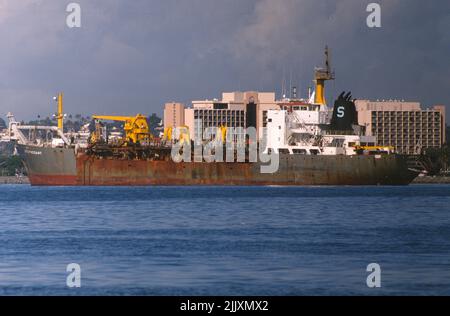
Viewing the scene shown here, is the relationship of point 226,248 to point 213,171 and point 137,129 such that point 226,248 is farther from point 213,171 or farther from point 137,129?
point 137,129

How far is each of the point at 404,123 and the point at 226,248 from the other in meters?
170

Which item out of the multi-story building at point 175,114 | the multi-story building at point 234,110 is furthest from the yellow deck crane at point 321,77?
the multi-story building at point 175,114

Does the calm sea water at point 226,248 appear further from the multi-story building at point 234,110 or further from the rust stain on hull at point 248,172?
the multi-story building at point 234,110

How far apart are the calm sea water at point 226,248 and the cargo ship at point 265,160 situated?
2347 cm

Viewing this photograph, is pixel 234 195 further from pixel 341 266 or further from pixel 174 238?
pixel 341 266

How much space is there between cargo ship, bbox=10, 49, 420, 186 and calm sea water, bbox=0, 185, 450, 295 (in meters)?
23.5

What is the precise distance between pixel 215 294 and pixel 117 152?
6290 centimetres

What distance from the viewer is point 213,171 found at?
274ft

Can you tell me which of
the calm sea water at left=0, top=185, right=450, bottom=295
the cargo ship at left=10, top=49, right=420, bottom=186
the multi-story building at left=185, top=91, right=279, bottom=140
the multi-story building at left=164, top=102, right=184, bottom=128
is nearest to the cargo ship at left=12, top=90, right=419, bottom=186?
the cargo ship at left=10, top=49, right=420, bottom=186

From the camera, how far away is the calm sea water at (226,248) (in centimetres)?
2473

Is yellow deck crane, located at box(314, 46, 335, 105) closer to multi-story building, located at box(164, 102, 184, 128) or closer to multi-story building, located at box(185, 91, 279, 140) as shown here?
multi-story building, located at box(185, 91, 279, 140)

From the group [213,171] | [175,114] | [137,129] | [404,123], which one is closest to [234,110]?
[175,114]

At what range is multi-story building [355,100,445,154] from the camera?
7662 inches

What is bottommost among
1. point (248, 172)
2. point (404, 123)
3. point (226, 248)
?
point (226, 248)
